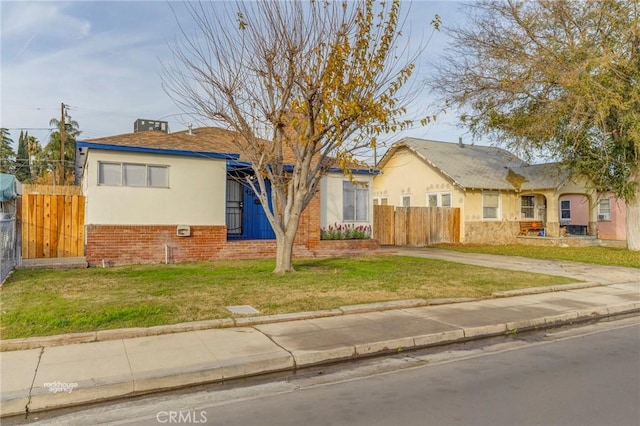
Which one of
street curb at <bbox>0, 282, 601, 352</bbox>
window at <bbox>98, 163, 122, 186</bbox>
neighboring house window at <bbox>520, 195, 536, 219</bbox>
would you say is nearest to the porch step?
window at <bbox>98, 163, 122, 186</bbox>

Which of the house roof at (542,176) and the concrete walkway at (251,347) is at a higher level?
the house roof at (542,176)

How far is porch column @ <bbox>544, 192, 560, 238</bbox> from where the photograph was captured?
24828 millimetres

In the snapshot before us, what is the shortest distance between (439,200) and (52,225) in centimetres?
1932

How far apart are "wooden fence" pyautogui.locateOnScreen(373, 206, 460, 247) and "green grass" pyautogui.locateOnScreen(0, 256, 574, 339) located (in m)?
9.59

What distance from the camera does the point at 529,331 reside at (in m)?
7.44

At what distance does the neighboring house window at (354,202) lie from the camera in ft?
60.8

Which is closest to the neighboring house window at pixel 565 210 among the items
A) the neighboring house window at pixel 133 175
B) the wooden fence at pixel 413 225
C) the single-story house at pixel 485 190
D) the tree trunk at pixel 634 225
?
the single-story house at pixel 485 190

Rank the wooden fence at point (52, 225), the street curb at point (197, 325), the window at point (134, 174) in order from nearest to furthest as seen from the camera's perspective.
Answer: the street curb at point (197, 325)
the wooden fence at point (52, 225)
the window at point (134, 174)

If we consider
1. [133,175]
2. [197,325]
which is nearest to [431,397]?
[197,325]

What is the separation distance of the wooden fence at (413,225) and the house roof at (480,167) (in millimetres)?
2024

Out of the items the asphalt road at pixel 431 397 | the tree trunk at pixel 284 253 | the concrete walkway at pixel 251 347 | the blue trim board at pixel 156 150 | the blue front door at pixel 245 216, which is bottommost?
the asphalt road at pixel 431 397

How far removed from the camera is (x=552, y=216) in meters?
25.0

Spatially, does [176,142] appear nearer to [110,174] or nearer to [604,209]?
[110,174]

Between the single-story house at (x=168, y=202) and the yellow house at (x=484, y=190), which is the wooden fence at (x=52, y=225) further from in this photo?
the yellow house at (x=484, y=190)
